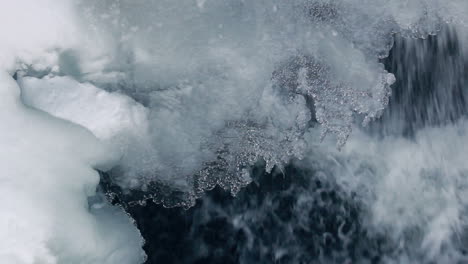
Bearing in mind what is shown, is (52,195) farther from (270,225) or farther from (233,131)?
(270,225)

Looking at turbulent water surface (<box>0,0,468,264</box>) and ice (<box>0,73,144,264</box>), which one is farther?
turbulent water surface (<box>0,0,468,264</box>)

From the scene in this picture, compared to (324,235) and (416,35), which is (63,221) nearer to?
(324,235)

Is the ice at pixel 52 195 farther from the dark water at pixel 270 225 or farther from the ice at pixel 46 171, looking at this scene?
the dark water at pixel 270 225

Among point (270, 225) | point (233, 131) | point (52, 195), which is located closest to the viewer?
point (52, 195)

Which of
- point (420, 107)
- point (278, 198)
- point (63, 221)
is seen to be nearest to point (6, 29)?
point (63, 221)

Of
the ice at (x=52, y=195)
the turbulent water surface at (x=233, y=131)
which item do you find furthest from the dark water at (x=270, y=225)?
the ice at (x=52, y=195)

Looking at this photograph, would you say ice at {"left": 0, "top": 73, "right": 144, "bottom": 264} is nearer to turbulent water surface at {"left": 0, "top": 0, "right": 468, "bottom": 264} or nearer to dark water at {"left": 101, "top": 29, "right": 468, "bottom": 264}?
turbulent water surface at {"left": 0, "top": 0, "right": 468, "bottom": 264}

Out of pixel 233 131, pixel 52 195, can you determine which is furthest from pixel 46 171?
pixel 233 131

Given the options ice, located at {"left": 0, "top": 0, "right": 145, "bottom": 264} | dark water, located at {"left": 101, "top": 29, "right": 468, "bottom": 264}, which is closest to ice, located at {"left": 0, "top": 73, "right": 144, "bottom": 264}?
ice, located at {"left": 0, "top": 0, "right": 145, "bottom": 264}
